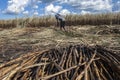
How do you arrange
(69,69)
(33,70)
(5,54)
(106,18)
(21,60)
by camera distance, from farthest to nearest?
1. (106,18)
2. (5,54)
3. (21,60)
4. (33,70)
5. (69,69)

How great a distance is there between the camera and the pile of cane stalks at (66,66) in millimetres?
4559

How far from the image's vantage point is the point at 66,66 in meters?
4.91

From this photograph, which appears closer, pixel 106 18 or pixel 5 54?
pixel 5 54

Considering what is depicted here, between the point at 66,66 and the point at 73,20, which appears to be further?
the point at 73,20

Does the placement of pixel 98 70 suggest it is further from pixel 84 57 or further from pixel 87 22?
pixel 87 22

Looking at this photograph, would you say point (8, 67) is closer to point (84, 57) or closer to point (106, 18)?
point (84, 57)

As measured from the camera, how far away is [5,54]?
7.56 meters

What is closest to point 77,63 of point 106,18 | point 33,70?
point 33,70

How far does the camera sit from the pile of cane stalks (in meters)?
4.56

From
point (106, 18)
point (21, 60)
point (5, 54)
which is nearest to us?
point (21, 60)

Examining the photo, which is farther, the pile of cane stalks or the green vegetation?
the green vegetation

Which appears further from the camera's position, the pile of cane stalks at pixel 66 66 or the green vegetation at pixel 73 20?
the green vegetation at pixel 73 20

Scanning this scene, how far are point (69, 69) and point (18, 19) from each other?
61.7ft

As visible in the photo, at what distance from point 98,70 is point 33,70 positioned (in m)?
0.97
